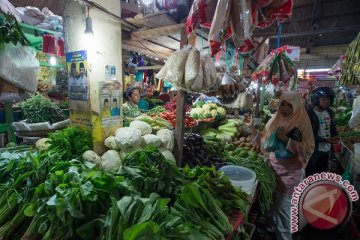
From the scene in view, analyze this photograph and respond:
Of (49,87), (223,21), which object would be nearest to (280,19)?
Answer: (223,21)

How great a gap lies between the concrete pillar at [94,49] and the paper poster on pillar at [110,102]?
27 millimetres

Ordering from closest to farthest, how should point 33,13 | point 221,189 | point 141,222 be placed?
point 141,222 → point 221,189 → point 33,13

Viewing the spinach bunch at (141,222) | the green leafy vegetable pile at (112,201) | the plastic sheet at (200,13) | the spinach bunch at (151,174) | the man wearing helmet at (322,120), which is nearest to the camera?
the spinach bunch at (141,222)

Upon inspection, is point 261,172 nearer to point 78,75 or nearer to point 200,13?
point 200,13

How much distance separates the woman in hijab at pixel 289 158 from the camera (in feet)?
10.6

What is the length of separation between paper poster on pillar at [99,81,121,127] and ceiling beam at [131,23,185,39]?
0.93 metres

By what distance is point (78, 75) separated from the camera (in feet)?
8.52

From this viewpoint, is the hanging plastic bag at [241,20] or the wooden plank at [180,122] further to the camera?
the wooden plank at [180,122]

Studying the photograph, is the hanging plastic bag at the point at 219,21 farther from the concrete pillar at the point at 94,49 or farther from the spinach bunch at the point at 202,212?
the concrete pillar at the point at 94,49

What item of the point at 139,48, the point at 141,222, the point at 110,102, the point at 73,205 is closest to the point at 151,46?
the point at 139,48

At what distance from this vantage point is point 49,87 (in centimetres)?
536

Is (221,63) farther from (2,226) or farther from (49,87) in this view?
(49,87)

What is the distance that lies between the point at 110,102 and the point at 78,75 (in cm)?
50

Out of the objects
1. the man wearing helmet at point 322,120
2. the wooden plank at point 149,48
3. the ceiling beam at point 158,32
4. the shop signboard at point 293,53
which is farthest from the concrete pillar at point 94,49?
the shop signboard at point 293,53
